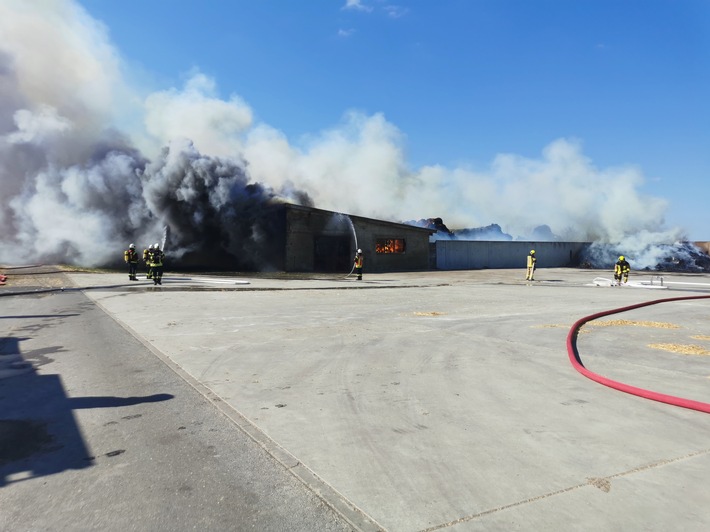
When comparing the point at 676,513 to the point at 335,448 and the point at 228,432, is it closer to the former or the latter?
the point at 335,448

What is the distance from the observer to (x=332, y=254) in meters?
30.3

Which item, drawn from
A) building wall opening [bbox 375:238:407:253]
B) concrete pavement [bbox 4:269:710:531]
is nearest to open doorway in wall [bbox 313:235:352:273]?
building wall opening [bbox 375:238:407:253]

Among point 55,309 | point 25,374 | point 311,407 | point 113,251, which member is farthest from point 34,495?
point 113,251

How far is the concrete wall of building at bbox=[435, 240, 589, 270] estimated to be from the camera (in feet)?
118

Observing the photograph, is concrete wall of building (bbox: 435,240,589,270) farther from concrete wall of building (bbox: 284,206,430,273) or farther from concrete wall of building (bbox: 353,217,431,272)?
concrete wall of building (bbox: 284,206,430,273)

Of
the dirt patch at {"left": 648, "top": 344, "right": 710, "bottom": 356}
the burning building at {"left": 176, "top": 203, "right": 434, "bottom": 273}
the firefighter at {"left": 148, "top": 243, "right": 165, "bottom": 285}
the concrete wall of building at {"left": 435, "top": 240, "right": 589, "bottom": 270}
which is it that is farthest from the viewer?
the concrete wall of building at {"left": 435, "top": 240, "right": 589, "bottom": 270}

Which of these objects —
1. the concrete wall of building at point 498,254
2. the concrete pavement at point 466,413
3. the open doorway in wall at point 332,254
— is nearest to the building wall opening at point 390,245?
the open doorway in wall at point 332,254

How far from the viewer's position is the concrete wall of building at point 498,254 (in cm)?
3594

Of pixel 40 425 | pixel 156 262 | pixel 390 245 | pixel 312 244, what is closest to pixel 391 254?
pixel 390 245

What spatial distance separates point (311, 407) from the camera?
14.3 ft

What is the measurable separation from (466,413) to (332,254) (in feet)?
86.3

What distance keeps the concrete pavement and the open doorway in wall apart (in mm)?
20194

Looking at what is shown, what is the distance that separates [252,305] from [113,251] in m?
20.2

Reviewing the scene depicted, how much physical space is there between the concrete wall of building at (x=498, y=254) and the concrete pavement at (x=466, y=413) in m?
26.2
